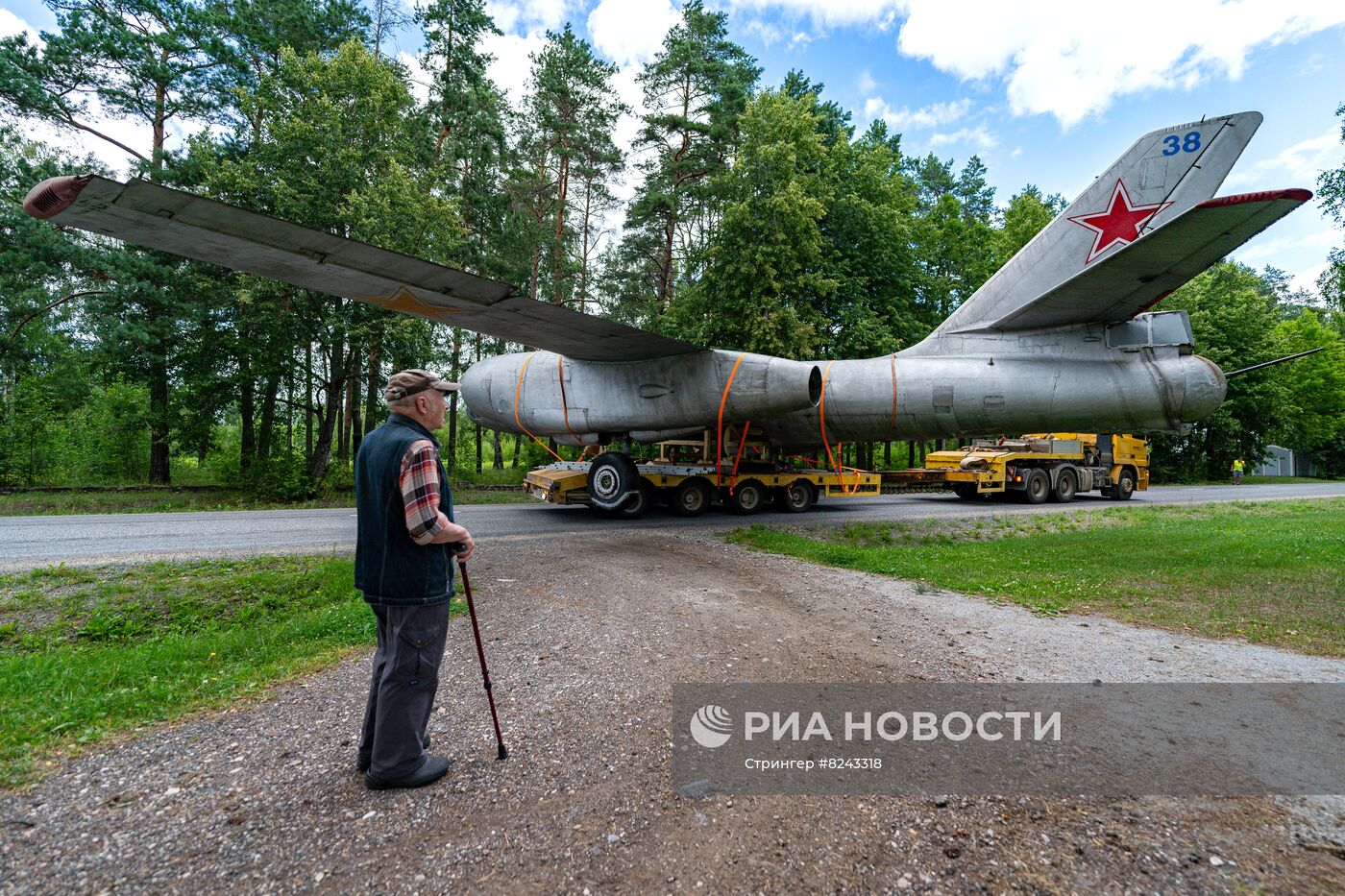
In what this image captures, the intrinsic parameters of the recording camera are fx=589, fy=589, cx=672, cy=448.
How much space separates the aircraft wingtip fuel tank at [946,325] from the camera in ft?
19.9

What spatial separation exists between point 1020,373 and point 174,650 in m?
9.79

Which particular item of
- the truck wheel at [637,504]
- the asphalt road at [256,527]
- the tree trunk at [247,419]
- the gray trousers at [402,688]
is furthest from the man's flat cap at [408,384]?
the tree trunk at [247,419]

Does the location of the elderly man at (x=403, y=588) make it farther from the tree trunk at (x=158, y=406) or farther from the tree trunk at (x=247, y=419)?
the tree trunk at (x=247, y=419)

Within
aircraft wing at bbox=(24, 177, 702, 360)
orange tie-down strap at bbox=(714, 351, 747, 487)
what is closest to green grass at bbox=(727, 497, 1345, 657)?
orange tie-down strap at bbox=(714, 351, 747, 487)

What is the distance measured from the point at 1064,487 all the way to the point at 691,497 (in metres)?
12.2

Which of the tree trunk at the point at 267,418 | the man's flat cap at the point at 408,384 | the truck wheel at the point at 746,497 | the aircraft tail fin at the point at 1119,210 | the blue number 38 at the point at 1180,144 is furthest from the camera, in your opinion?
the tree trunk at the point at 267,418

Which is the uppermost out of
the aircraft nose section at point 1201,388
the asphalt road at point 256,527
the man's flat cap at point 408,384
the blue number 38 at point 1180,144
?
the blue number 38 at point 1180,144

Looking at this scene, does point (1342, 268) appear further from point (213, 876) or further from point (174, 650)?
point (174, 650)

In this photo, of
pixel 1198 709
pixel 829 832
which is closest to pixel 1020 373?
pixel 1198 709

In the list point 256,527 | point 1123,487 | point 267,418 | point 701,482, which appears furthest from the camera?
point 267,418

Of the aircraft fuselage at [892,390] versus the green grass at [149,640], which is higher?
the aircraft fuselage at [892,390]

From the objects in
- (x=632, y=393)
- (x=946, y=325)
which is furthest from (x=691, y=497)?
(x=946, y=325)

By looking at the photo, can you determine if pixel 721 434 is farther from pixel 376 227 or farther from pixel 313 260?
pixel 376 227

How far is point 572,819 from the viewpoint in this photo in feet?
7.29
